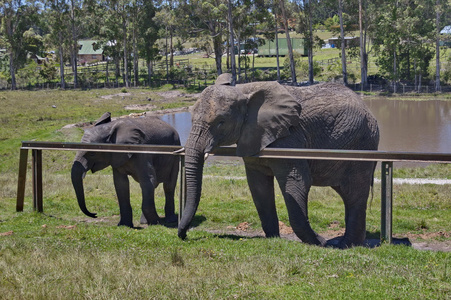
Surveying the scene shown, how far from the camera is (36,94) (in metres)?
74.9

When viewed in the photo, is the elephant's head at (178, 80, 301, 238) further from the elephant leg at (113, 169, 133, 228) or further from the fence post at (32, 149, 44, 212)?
the fence post at (32, 149, 44, 212)

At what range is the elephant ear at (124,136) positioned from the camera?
12820 mm

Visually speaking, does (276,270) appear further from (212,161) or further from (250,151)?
(212,161)

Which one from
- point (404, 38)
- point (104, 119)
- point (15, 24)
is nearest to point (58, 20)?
point (15, 24)

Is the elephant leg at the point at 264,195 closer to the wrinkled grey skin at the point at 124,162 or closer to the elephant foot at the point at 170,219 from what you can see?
the wrinkled grey skin at the point at 124,162

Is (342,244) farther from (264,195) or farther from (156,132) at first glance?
(156,132)

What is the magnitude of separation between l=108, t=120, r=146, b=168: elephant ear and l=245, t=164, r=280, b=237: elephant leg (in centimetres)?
354

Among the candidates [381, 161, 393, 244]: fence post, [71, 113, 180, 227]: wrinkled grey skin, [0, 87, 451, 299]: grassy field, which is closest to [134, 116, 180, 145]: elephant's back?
[71, 113, 180, 227]: wrinkled grey skin

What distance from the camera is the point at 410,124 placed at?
41.3 metres

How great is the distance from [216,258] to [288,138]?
2.74 meters

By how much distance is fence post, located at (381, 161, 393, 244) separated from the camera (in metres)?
9.16

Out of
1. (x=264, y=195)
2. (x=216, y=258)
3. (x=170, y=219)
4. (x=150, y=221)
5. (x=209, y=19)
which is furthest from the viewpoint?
(x=209, y=19)

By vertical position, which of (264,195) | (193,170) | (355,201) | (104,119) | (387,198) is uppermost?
(104,119)

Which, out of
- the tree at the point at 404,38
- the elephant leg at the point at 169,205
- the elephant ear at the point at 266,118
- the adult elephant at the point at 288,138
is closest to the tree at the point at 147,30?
the tree at the point at 404,38
